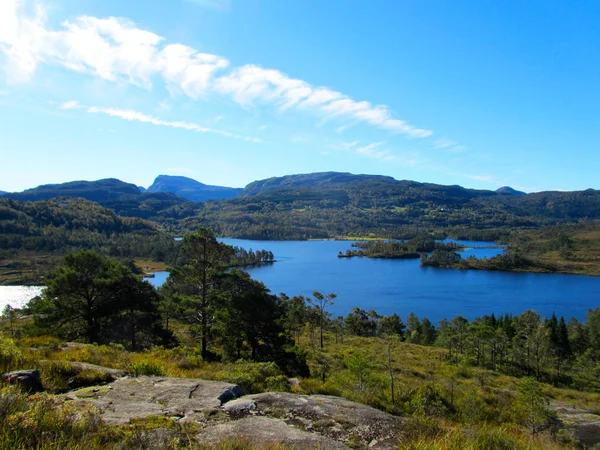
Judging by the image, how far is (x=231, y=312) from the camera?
2017 centimetres

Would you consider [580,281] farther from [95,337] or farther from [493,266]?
[95,337]

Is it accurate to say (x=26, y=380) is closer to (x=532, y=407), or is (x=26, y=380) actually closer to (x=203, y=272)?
(x=203, y=272)

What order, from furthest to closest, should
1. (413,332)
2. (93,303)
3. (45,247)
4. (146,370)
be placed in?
1. (45,247)
2. (413,332)
3. (93,303)
4. (146,370)

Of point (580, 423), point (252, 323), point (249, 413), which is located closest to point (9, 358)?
point (249, 413)

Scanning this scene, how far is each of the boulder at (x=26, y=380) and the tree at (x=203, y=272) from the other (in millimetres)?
14976

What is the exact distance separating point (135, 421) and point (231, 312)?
51.7 ft

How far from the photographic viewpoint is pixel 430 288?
425 ft

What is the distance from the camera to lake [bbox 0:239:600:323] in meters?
102

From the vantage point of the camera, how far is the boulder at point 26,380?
5.20 metres

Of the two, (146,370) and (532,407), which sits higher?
(146,370)

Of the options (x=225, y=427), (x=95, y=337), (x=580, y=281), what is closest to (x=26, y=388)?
(x=225, y=427)

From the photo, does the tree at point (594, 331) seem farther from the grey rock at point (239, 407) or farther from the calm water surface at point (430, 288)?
the grey rock at point (239, 407)

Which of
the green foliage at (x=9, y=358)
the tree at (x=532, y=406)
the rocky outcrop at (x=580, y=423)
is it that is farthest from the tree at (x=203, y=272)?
the rocky outcrop at (x=580, y=423)

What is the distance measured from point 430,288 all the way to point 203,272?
123489 mm
